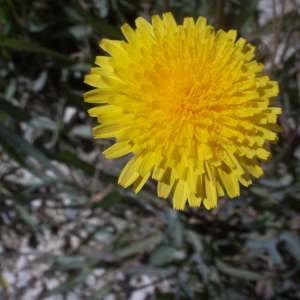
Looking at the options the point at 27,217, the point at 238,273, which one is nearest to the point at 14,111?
the point at 27,217

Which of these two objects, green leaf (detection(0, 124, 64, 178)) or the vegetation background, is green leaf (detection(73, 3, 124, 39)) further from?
green leaf (detection(0, 124, 64, 178))

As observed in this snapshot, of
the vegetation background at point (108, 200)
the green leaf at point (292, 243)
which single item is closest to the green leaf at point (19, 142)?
the vegetation background at point (108, 200)

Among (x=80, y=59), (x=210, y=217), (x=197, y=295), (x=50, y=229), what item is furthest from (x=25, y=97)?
(x=197, y=295)

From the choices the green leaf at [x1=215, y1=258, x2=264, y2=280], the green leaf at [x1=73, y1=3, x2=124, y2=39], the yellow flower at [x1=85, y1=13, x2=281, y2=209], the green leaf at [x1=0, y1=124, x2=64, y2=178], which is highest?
the green leaf at [x1=73, y1=3, x2=124, y2=39]

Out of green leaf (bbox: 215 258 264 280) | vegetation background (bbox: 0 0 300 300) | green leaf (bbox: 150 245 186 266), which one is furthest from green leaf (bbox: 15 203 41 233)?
green leaf (bbox: 215 258 264 280)

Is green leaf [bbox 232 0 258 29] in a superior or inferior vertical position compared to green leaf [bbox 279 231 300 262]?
superior

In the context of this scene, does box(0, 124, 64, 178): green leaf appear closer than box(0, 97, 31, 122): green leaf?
Yes

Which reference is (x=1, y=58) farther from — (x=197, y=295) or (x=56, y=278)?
(x=197, y=295)
